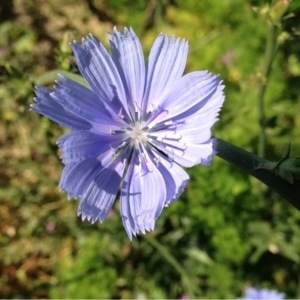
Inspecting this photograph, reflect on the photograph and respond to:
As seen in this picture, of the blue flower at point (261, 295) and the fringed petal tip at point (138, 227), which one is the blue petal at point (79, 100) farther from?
the blue flower at point (261, 295)

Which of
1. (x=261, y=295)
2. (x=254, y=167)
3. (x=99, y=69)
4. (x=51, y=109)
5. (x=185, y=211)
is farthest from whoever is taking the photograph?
(x=185, y=211)

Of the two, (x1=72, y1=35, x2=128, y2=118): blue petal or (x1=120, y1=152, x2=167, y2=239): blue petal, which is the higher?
(x1=72, y1=35, x2=128, y2=118): blue petal

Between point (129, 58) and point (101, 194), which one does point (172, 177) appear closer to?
point (101, 194)

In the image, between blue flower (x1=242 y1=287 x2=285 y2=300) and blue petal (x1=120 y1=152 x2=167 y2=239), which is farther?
blue flower (x1=242 y1=287 x2=285 y2=300)

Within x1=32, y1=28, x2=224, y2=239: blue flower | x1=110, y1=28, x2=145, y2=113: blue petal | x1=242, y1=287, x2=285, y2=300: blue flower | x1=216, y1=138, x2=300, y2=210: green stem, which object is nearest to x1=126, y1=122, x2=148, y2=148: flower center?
x1=32, y1=28, x2=224, y2=239: blue flower

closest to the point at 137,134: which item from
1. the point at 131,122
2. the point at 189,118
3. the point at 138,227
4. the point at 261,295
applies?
the point at 131,122

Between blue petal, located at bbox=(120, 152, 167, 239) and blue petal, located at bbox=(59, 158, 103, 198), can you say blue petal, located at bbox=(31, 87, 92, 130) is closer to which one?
blue petal, located at bbox=(59, 158, 103, 198)

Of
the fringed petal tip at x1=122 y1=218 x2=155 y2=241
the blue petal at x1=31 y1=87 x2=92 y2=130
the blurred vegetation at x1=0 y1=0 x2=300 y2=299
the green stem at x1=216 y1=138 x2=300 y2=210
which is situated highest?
the green stem at x1=216 y1=138 x2=300 y2=210
